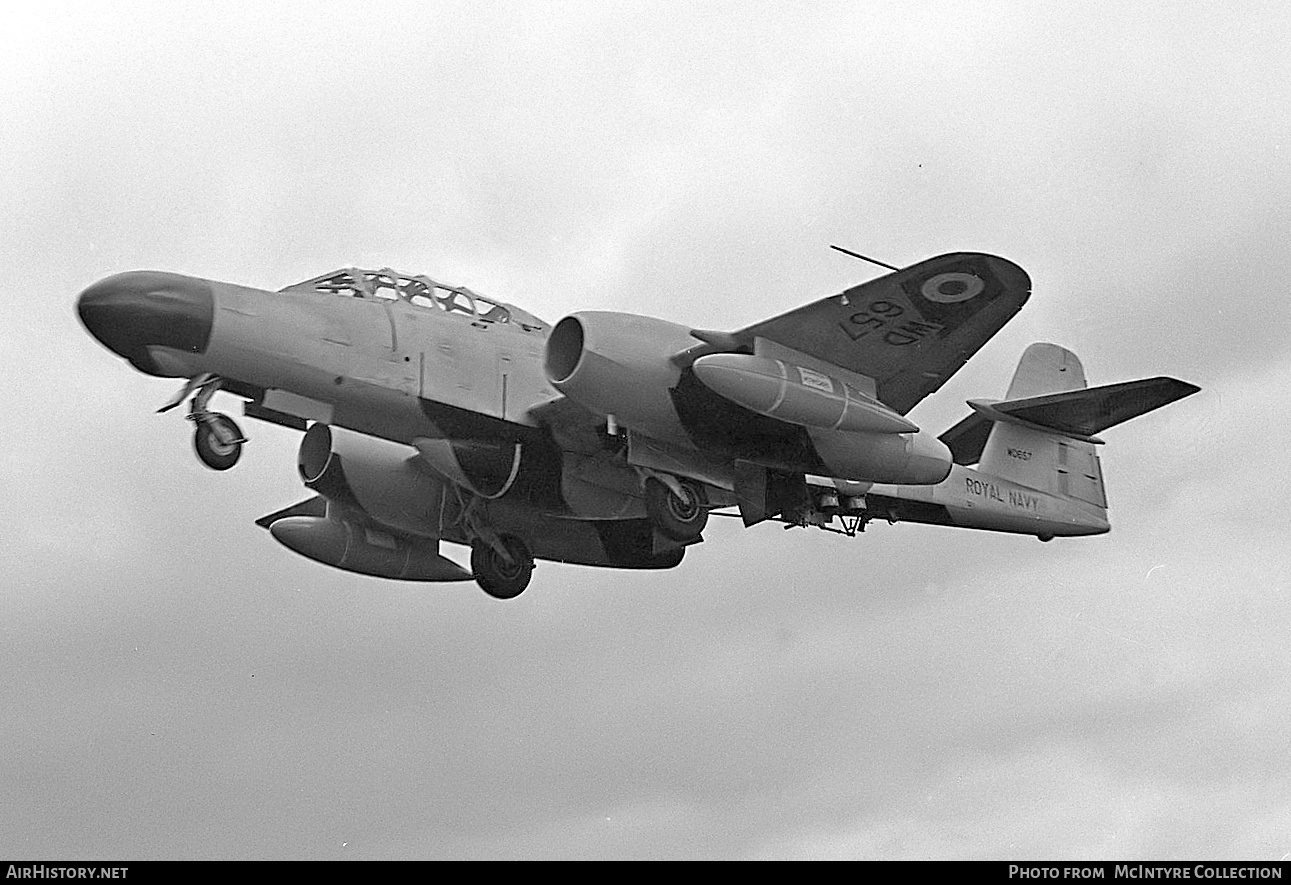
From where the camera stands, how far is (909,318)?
2058 centimetres

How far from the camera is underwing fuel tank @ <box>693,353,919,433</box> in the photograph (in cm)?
1984

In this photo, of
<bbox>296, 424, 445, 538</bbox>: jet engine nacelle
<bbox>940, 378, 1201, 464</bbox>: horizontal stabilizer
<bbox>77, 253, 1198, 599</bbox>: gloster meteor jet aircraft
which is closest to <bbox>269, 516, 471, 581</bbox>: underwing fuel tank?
<bbox>77, 253, 1198, 599</bbox>: gloster meteor jet aircraft

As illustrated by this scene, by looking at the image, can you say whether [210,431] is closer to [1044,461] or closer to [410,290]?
[410,290]

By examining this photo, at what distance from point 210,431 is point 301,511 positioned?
6.64 meters

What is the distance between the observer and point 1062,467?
25.2 metres

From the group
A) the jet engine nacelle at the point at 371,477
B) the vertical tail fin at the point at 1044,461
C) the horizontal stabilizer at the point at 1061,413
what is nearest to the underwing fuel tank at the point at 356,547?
the jet engine nacelle at the point at 371,477

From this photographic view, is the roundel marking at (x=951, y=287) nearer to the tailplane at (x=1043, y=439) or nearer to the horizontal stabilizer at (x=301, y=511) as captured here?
the tailplane at (x=1043, y=439)

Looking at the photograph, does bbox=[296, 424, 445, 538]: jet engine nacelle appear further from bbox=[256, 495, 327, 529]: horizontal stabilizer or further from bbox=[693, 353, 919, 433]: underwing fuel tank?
bbox=[693, 353, 919, 433]: underwing fuel tank

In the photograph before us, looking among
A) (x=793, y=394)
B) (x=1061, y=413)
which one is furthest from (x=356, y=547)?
(x=1061, y=413)

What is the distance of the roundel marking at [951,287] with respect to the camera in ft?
65.0
